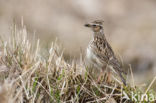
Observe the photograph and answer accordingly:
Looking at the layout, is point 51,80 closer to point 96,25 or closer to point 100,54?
point 100,54

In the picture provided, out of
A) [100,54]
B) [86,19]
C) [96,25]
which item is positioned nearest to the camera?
[100,54]

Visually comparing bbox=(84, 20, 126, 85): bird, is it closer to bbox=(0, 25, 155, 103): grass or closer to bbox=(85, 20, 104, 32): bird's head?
bbox=(85, 20, 104, 32): bird's head

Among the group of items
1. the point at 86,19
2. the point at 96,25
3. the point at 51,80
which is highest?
the point at 96,25

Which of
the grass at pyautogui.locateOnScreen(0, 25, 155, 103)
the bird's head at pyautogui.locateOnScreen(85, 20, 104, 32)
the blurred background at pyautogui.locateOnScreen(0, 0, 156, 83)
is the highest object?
the bird's head at pyautogui.locateOnScreen(85, 20, 104, 32)

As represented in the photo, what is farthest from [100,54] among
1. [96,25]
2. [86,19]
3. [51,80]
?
[86,19]

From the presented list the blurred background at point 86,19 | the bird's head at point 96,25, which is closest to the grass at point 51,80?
the bird's head at point 96,25

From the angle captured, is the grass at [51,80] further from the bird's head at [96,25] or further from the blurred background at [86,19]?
the blurred background at [86,19]

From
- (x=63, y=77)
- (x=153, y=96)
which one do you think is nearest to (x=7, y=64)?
(x=63, y=77)

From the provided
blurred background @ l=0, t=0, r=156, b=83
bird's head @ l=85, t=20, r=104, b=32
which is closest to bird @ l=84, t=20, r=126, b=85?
bird's head @ l=85, t=20, r=104, b=32
